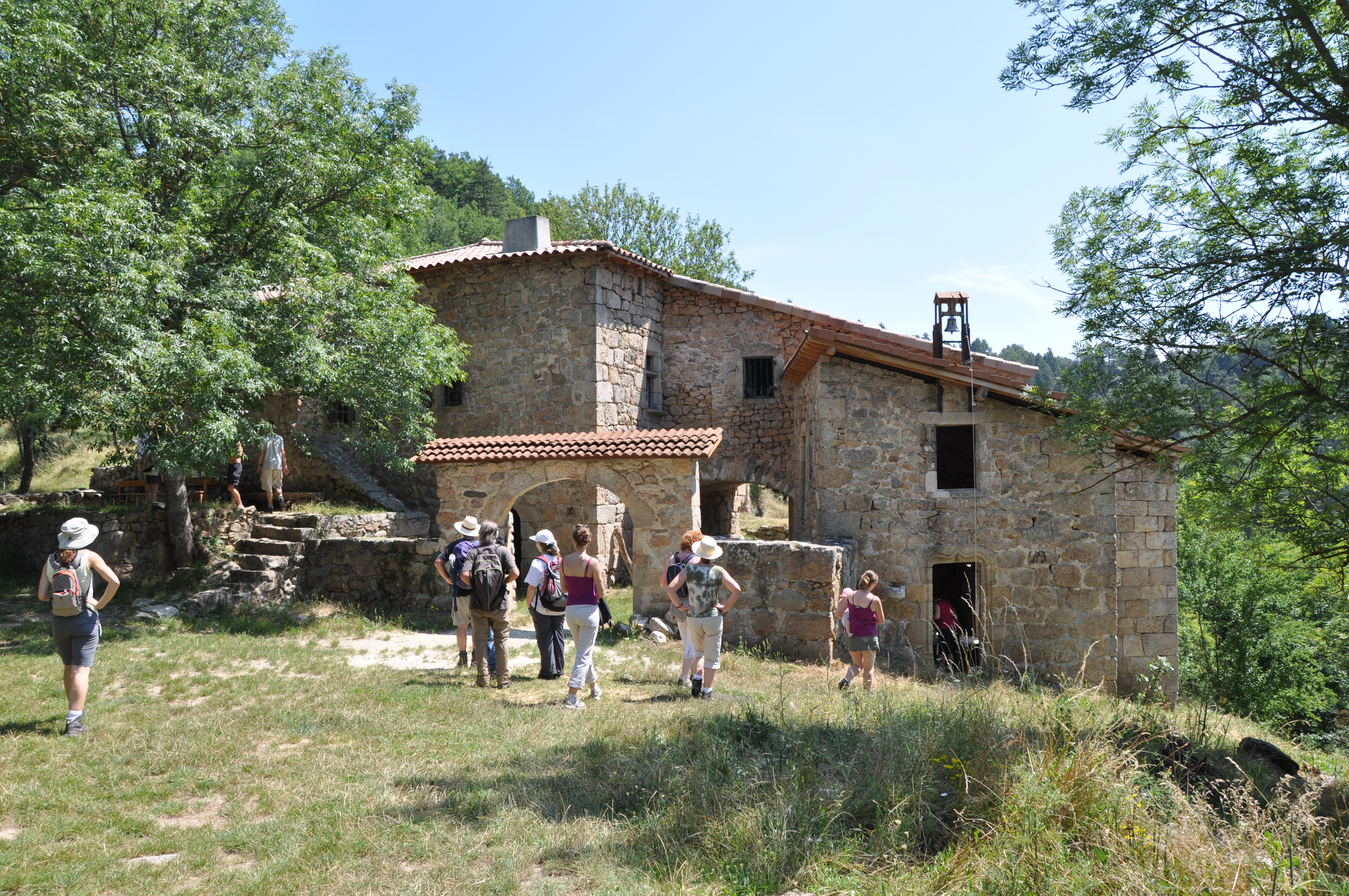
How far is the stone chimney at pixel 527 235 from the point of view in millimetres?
14938

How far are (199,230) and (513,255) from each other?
539 cm

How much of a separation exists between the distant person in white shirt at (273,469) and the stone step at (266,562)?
197 centimetres

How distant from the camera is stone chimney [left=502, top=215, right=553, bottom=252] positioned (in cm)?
1494

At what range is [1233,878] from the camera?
3412 millimetres

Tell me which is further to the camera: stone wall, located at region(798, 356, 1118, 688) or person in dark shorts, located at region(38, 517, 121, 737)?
stone wall, located at region(798, 356, 1118, 688)

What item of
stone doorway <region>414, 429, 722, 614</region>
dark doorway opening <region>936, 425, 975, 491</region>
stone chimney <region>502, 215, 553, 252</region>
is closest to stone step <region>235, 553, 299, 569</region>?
stone doorway <region>414, 429, 722, 614</region>

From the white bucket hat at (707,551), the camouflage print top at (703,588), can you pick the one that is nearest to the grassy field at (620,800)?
the camouflage print top at (703,588)

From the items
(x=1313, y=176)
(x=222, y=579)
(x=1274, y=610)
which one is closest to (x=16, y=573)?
(x=222, y=579)

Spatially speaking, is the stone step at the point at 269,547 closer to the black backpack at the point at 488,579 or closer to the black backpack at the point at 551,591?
the black backpack at the point at 488,579

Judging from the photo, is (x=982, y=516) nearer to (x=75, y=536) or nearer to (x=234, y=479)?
(x=75, y=536)

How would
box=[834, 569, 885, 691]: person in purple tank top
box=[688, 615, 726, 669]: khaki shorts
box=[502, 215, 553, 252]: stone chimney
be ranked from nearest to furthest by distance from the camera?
box=[688, 615, 726, 669]: khaki shorts → box=[834, 569, 885, 691]: person in purple tank top → box=[502, 215, 553, 252]: stone chimney

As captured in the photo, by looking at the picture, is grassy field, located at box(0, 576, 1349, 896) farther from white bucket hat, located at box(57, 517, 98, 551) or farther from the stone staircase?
the stone staircase

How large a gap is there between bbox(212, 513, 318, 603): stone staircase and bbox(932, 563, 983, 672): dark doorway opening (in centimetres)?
953

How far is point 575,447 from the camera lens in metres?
10.4
